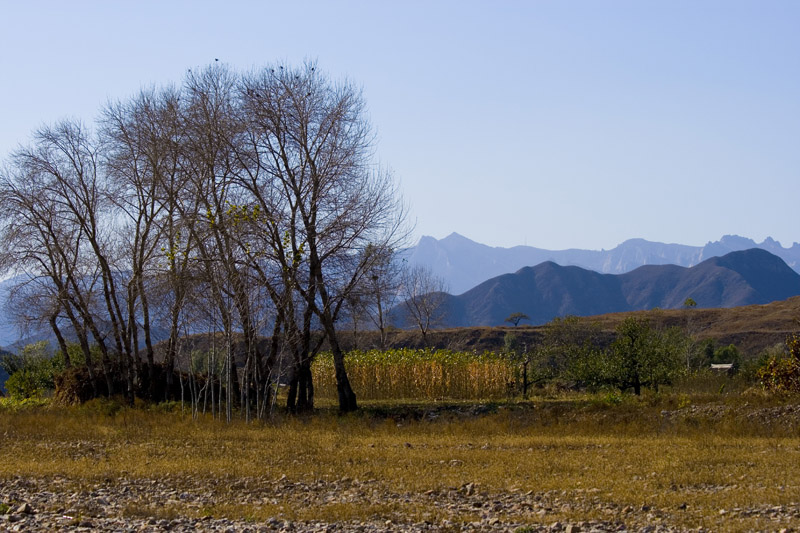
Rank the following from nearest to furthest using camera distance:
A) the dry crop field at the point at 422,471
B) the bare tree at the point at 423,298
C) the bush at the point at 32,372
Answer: the dry crop field at the point at 422,471 → the bush at the point at 32,372 → the bare tree at the point at 423,298

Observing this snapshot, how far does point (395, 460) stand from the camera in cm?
1354

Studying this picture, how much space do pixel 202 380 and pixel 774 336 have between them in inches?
2190

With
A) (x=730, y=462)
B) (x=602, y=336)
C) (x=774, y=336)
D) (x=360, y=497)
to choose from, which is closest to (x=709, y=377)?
(x=730, y=462)

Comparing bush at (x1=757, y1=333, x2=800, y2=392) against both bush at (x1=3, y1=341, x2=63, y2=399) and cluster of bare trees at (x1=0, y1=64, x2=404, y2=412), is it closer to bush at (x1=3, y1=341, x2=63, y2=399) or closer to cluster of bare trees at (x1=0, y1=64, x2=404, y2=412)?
cluster of bare trees at (x1=0, y1=64, x2=404, y2=412)

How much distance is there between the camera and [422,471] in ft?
40.8

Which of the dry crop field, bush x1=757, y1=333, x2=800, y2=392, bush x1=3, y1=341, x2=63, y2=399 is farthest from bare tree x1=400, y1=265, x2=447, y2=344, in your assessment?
the dry crop field

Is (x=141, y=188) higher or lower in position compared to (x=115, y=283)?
higher

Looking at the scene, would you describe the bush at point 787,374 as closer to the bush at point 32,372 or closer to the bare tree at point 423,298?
the bush at point 32,372

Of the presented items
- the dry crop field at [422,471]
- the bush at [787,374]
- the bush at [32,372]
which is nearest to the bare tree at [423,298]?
the bush at [32,372]

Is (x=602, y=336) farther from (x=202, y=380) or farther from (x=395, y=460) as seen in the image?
(x=395, y=460)

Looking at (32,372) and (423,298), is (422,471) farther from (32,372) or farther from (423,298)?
(423,298)

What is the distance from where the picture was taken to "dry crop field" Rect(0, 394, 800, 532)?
920 centimetres

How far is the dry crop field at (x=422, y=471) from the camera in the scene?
920 cm

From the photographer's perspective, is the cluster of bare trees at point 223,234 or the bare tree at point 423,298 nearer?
the cluster of bare trees at point 223,234
